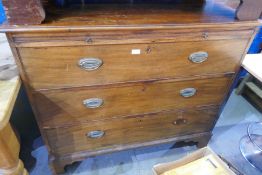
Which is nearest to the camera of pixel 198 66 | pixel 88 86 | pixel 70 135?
pixel 88 86

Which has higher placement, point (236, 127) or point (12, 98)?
point (12, 98)

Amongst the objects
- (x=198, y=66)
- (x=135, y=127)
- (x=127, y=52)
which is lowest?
(x=135, y=127)

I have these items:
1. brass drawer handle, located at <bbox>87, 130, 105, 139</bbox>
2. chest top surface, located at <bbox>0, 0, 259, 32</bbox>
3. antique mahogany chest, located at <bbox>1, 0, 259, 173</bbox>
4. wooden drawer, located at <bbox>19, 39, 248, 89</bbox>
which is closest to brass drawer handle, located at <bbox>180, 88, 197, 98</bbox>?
antique mahogany chest, located at <bbox>1, 0, 259, 173</bbox>

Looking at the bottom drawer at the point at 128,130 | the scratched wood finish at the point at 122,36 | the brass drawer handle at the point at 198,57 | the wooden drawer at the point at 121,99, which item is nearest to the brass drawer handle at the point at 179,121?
the bottom drawer at the point at 128,130

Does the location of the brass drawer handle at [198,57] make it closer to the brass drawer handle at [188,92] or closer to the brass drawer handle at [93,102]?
the brass drawer handle at [188,92]

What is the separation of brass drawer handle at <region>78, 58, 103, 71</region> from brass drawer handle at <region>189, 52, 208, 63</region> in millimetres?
447

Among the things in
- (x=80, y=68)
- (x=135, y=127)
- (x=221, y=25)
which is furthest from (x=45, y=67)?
(x=221, y=25)

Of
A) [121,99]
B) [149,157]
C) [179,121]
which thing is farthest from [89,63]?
[149,157]

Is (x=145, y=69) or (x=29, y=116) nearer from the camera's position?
(x=145, y=69)

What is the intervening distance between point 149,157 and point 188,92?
2.02 ft

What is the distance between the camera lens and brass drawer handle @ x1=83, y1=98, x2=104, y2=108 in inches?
42.3

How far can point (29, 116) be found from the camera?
5.66 ft

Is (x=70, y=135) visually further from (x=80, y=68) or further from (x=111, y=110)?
(x=80, y=68)

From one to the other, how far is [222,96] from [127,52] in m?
0.73
